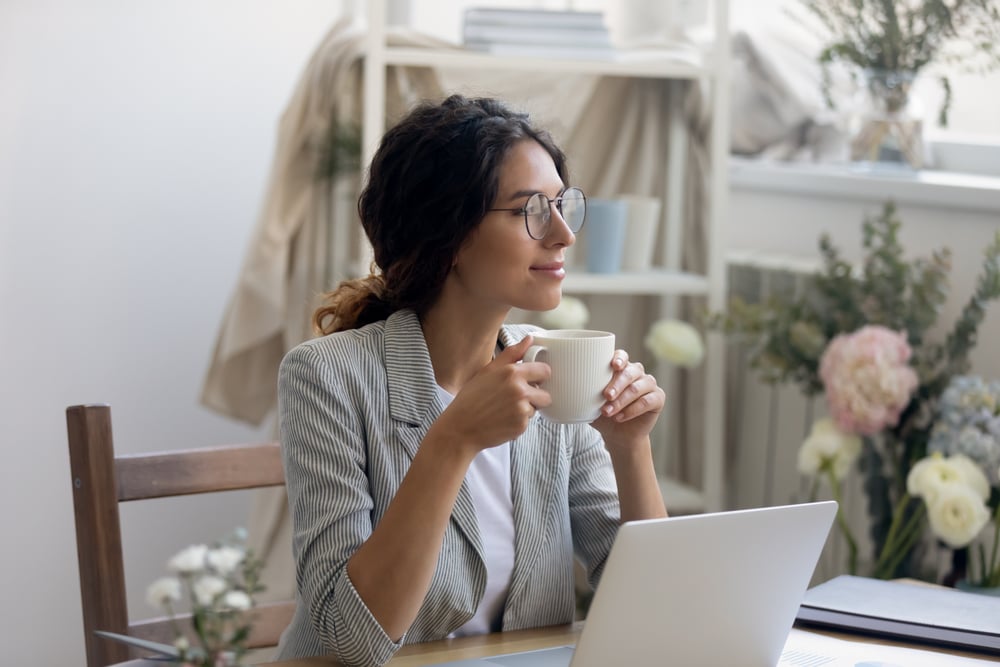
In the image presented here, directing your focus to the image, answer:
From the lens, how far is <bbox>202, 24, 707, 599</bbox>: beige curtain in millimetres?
2430

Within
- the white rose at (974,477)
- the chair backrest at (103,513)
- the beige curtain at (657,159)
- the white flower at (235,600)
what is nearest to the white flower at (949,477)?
the white rose at (974,477)

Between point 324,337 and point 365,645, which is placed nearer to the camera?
point 365,645

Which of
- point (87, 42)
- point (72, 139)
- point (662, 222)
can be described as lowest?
point (662, 222)

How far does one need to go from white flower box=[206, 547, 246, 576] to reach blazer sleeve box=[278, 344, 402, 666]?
438mm

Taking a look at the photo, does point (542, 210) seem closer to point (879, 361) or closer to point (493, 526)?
point (493, 526)

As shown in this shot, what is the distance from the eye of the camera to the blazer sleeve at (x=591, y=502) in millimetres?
1405

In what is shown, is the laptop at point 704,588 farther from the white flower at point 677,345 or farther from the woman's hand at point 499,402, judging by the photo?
the white flower at point 677,345

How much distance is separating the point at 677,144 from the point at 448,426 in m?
1.59

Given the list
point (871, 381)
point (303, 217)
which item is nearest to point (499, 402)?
point (871, 381)

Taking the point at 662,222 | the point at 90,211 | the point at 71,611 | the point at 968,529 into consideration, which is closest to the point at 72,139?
the point at 90,211

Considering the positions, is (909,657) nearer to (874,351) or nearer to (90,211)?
→ (874,351)

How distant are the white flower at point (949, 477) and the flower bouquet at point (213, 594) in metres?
1.25

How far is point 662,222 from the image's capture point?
2697 millimetres

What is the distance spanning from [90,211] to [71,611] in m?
0.86
